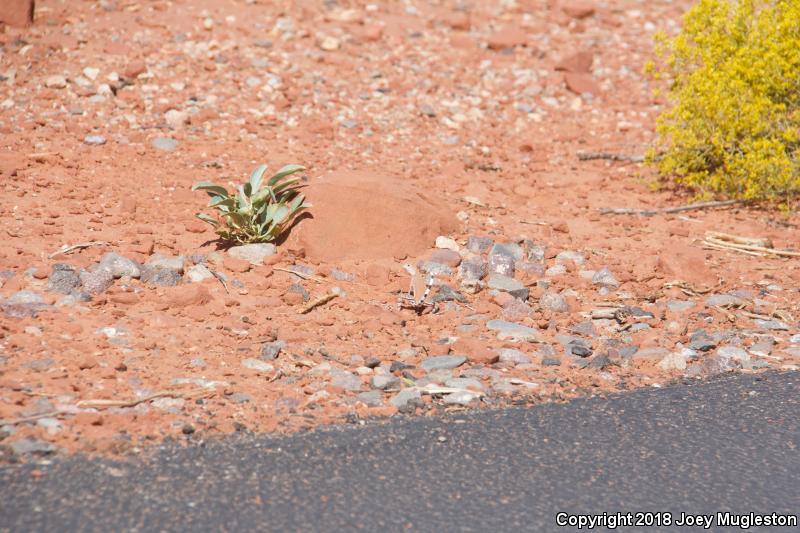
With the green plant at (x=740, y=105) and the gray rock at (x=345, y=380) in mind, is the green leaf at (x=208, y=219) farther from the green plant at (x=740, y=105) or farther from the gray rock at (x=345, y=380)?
the green plant at (x=740, y=105)

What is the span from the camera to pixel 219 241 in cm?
530

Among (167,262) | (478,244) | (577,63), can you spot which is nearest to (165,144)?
(167,262)

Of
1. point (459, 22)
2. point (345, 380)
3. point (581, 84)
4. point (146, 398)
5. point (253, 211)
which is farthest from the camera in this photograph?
point (459, 22)

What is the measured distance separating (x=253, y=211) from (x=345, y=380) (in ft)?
5.25

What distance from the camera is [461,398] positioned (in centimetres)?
394

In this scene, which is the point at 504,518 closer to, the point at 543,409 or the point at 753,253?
the point at 543,409

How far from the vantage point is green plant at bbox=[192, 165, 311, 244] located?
5.22m

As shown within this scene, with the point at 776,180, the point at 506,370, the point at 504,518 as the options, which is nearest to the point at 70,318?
the point at 506,370

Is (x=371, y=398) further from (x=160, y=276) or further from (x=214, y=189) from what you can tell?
(x=214, y=189)

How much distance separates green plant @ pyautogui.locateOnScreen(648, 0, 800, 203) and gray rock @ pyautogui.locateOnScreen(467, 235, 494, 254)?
180 centimetres

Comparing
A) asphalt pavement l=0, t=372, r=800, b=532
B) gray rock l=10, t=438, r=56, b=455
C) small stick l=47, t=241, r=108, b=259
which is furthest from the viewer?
small stick l=47, t=241, r=108, b=259

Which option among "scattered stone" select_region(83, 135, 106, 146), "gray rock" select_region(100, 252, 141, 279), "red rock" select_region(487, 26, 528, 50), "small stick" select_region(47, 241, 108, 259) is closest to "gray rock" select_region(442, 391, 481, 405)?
"gray rock" select_region(100, 252, 141, 279)

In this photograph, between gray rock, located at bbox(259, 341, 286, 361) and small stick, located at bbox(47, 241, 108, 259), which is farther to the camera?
small stick, located at bbox(47, 241, 108, 259)

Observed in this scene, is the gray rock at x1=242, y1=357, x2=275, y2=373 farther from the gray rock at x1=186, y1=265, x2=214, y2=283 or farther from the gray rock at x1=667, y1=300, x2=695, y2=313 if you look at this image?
the gray rock at x1=667, y1=300, x2=695, y2=313
